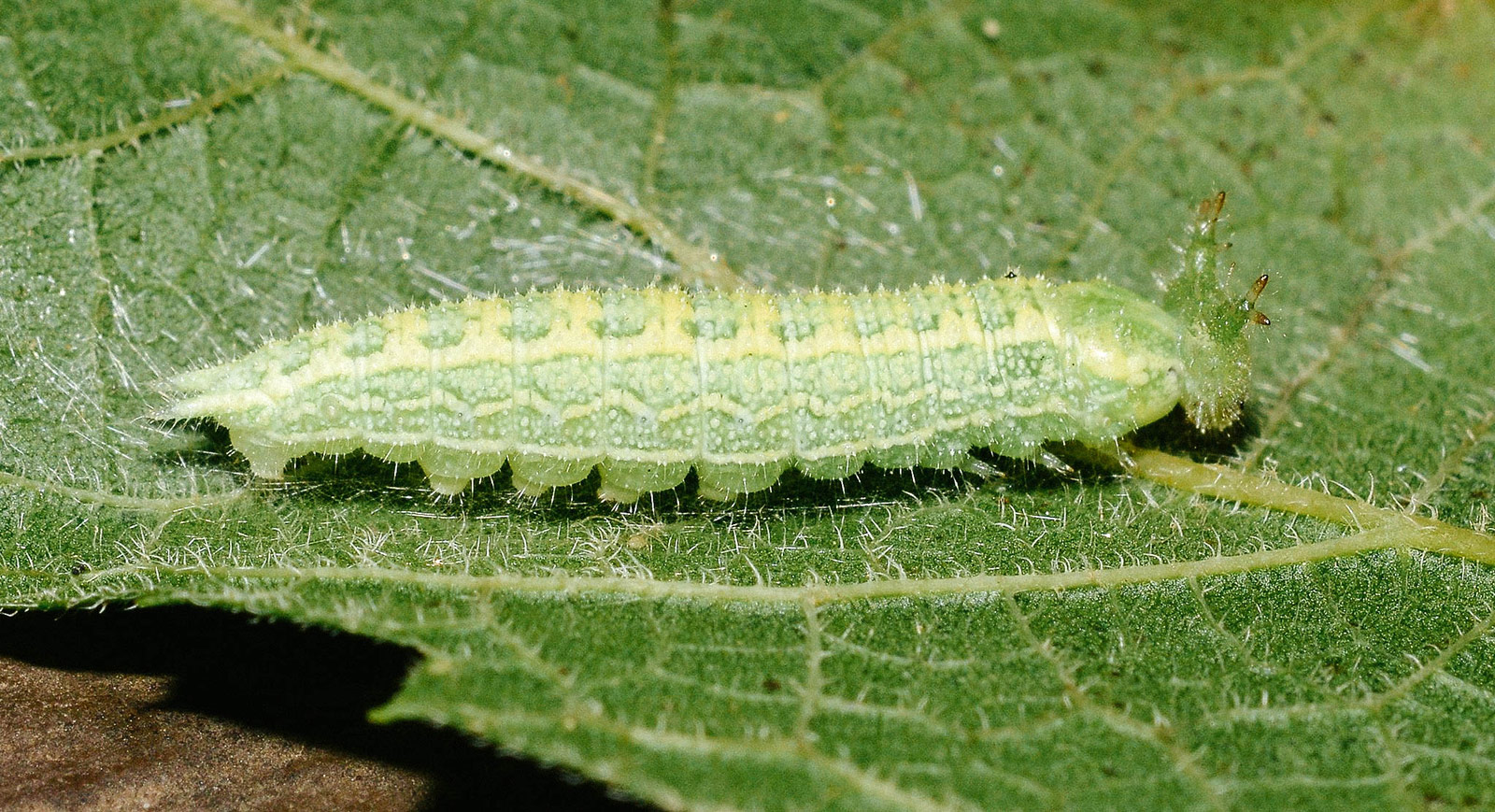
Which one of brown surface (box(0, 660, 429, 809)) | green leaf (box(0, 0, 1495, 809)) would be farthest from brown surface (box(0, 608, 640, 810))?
green leaf (box(0, 0, 1495, 809))

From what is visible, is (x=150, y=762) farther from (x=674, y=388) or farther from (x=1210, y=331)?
(x=1210, y=331)

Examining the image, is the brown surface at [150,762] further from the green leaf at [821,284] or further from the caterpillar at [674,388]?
the caterpillar at [674,388]

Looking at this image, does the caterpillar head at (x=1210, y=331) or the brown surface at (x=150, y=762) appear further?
the caterpillar head at (x=1210, y=331)

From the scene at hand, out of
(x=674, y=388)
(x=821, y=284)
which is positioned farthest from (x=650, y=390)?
(x=821, y=284)

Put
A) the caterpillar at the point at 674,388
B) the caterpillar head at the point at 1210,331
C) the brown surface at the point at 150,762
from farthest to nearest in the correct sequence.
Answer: the caterpillar head at the point at 1210,331, the caterpillar at the point at 674,388, the brown surface at the point at 150,762

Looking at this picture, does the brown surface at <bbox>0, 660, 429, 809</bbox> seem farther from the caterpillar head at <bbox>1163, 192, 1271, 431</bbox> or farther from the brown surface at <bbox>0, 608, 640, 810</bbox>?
the caterpillar head at <bbox>1163, 192, 1271, 431</bbox>

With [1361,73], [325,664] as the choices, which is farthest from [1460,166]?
[325,664]

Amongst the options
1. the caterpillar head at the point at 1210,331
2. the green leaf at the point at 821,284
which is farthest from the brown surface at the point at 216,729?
the caterpillar head at the point at 1210,331
